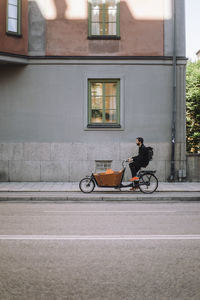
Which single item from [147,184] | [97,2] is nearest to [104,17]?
[97,2]

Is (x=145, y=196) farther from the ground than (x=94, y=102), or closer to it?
closer to it

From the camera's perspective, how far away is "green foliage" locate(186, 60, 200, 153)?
125 feet

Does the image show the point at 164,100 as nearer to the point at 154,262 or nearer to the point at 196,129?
the point at 154,262

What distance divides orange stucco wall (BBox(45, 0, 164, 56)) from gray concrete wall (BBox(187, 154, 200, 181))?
4.48 meters

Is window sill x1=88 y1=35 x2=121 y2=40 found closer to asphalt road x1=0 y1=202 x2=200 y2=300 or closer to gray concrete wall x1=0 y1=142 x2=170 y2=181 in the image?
gray concrete wall x1=0 y1=142 x2=170 y2=181

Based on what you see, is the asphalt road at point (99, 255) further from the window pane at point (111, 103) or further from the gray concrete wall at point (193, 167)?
the window pane at point (111, 103)

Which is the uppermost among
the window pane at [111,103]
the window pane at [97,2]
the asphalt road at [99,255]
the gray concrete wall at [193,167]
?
the window pane at [97,2]

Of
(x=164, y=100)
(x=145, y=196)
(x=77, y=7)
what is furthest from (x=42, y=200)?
(x=77, y=7)

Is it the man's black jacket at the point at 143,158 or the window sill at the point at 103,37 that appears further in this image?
the window sill at the point at 103,37

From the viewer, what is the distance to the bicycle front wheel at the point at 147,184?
12656 mm

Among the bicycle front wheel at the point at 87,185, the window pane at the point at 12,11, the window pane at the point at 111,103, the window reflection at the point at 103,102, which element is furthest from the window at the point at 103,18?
the bicycle front wheel at the point at 87,185

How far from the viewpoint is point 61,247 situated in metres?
5.53

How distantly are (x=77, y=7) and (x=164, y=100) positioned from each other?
5.25m

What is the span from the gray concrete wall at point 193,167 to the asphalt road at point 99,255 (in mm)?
7652
